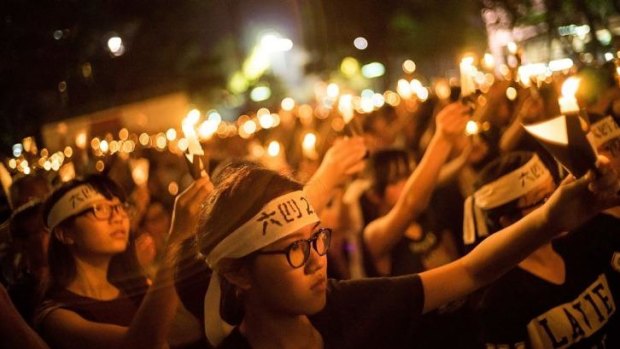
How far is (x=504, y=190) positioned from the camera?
148 inches

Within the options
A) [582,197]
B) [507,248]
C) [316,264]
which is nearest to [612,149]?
[507,248]

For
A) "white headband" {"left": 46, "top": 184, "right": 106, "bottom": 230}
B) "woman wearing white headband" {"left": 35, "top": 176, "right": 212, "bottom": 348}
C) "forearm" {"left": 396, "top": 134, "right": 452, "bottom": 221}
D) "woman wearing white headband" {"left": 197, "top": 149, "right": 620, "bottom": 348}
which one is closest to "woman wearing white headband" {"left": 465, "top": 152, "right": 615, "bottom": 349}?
"forearm" {"left": 396, "top": 134, "right": 452, "bottom": 221}

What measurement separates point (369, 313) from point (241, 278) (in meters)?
0.54

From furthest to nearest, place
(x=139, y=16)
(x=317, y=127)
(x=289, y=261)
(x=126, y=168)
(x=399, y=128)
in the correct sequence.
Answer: (x=139, y=16)
(x=317, y=127)
(x=399, y=128)
(x=126, y=168)
(x=289, y=261)

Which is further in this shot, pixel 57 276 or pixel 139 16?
pixel 139 16

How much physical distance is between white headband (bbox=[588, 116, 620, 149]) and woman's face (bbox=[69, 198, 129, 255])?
272 cm

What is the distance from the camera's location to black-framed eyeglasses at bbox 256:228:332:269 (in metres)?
2.61

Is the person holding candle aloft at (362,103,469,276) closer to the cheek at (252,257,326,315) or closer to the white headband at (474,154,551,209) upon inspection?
the white headband at (474,154,551,209)

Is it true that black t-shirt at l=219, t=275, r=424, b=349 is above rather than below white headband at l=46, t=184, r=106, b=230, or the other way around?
below

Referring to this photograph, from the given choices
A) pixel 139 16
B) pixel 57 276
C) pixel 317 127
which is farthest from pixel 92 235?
pixel 139 16

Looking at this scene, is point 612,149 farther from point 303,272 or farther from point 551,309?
point 303,272

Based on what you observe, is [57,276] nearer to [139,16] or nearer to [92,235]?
[92,235]

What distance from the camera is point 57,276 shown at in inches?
150

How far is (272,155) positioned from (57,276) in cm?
242
